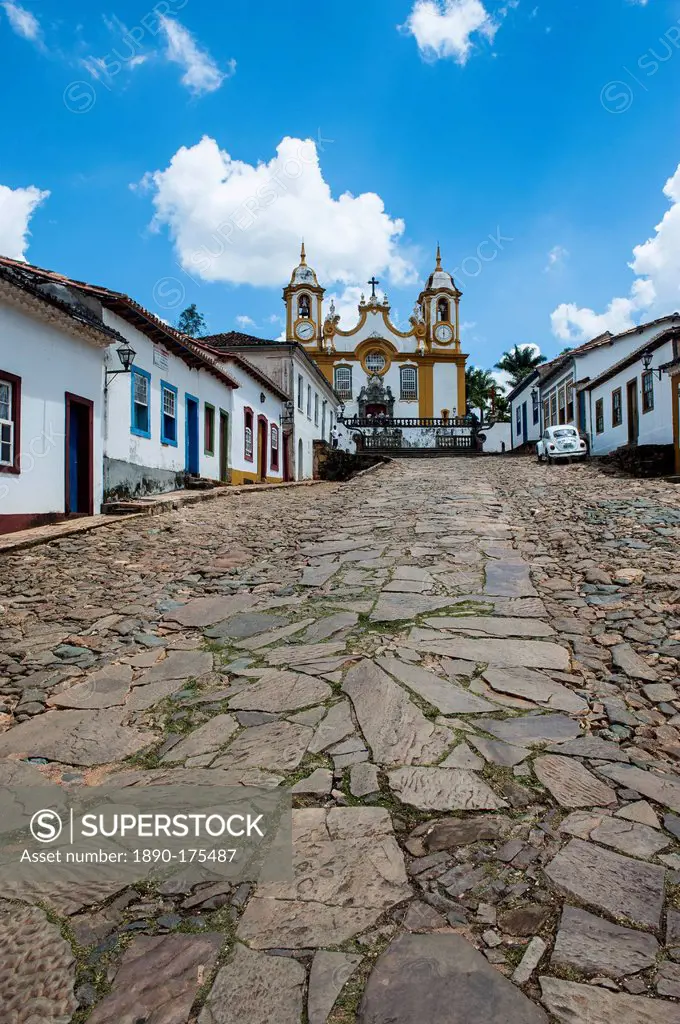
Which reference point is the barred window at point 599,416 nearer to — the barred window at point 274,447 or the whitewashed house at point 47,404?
the barred window at point 274,447

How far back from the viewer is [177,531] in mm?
9484

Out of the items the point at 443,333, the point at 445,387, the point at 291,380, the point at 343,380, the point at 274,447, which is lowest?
the point at 274,447

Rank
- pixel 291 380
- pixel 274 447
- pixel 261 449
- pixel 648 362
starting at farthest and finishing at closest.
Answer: pixel 291 380 → pixel 274 447 → pixel 261 449 → pixel 648 362

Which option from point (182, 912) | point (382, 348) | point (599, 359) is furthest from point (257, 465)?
point (382, 348)

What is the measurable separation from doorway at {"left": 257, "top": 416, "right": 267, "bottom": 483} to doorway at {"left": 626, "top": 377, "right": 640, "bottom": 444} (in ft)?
43.4

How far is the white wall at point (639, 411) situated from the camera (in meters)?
18.6

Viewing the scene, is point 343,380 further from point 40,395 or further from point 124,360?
point 40,395

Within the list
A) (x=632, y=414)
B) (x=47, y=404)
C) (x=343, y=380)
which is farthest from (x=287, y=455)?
(x=343, y=380)

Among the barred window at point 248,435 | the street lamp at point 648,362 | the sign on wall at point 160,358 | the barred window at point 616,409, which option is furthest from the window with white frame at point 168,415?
the barred window at point 616,409

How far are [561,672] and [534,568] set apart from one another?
2.64 metres

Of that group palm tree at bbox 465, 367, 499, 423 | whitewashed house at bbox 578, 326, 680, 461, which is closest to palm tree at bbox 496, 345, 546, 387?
palm tree at bbox 465, 367, 499, 423

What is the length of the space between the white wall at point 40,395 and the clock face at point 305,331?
112 feet

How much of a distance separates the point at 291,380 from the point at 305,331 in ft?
69.2

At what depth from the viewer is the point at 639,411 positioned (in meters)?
21.1
